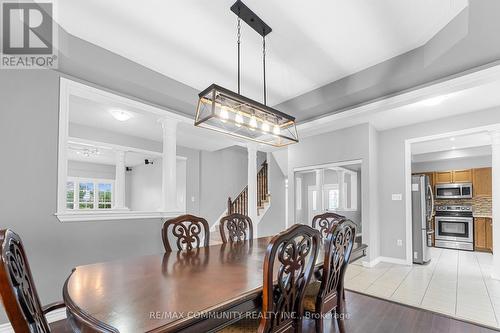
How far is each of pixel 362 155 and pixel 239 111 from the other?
3.23 metres

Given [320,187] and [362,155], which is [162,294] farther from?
[320,187]

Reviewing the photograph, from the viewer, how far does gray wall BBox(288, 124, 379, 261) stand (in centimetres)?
461

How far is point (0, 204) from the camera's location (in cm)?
223

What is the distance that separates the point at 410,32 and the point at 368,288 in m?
3.06

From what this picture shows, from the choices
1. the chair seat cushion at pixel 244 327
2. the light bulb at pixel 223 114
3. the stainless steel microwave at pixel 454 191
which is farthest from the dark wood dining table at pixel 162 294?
the stainless steel microwave at pixel 454 191

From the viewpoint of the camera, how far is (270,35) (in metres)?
2.38

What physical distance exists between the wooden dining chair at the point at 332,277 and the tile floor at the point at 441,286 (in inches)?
61.1

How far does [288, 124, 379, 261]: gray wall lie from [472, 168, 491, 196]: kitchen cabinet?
323cm

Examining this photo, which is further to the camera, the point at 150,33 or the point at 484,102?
the point at 484,102

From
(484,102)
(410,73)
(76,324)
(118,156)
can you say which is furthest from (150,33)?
(484,102)

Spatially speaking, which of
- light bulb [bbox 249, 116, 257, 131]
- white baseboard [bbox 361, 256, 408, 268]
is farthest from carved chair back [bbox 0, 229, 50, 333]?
white baseboard [bbox 361, 256, 408, 268]

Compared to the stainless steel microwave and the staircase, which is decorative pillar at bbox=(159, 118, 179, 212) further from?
the stainless steel microwave

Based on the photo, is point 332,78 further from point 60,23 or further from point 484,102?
point 60,23

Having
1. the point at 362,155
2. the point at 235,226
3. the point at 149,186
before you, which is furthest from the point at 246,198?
the point at 235,226
